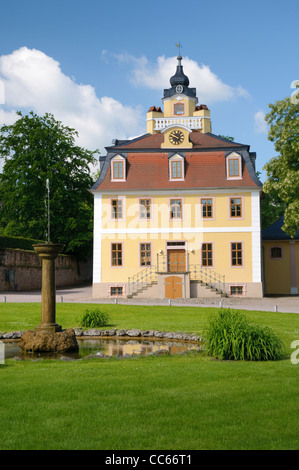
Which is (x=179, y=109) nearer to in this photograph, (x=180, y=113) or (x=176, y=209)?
(x=180, y=113)

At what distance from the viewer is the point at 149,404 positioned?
22.7 feet

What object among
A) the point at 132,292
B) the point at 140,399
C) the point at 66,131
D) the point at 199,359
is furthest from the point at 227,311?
the point at 66,131

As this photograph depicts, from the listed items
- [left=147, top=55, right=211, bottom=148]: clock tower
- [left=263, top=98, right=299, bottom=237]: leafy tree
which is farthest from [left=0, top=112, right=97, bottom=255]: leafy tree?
[left=263, top=98, right=299, bottom=237]: leafy tree

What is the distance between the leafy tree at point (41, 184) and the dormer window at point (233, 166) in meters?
16.0

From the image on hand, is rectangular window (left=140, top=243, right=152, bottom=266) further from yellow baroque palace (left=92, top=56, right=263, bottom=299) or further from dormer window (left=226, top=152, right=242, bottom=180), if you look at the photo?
dormer window (left=226, top=152, right=242, bottom=180)

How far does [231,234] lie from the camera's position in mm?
33219

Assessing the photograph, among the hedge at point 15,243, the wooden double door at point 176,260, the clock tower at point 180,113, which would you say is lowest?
the wooden double door at point 176,260

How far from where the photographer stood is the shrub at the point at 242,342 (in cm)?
1058

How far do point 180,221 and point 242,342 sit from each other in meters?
23.0

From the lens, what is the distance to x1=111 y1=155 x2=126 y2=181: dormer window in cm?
3412

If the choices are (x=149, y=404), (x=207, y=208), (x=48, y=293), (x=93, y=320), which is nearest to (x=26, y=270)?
(x=207, y=208)

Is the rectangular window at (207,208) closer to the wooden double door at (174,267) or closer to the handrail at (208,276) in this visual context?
the wooden double door at (174,267)

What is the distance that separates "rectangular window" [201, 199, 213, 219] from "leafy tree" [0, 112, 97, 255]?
14623 millimetres

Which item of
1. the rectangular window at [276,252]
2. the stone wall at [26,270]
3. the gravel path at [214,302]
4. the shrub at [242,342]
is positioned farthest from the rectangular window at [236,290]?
the shrub at [242,342]
